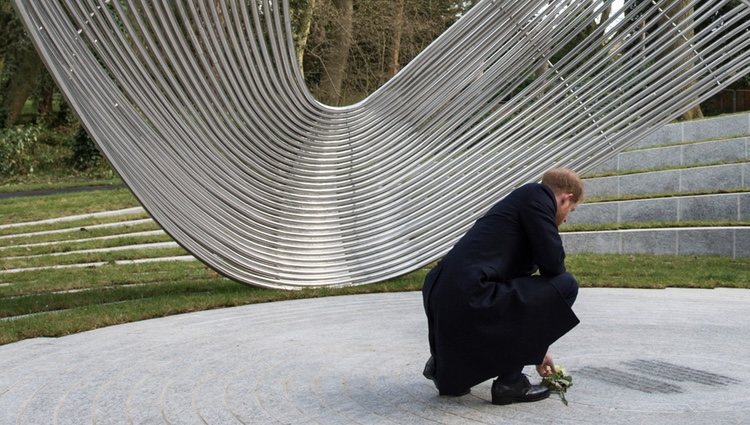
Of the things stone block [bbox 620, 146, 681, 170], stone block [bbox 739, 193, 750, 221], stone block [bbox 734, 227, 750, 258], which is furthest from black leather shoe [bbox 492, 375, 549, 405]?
stone block [bbox 620, 146, 681, 170]

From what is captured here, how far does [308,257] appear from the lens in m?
9.48

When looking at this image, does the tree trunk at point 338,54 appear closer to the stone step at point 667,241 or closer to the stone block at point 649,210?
the stone block at point 649,210

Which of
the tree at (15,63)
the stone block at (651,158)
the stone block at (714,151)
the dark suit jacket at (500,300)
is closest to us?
the dark suit jacket at (500,300)

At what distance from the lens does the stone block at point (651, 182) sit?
559 inches

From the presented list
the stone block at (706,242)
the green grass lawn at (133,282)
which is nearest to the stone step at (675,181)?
the stone block at (706,242)

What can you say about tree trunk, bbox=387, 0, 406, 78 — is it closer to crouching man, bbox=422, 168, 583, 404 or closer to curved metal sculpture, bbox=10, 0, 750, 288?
curved metal sculpture, bbox=10, 0, 750, 288

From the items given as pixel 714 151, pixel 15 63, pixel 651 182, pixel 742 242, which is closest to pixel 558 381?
pixel 742 242

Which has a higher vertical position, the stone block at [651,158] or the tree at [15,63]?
the tree at [15,63]

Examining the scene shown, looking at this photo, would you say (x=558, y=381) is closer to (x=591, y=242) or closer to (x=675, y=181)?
(x=591, y=242)

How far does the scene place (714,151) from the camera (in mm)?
14508

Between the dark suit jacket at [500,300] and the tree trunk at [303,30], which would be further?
the tree trunk at [303,30]

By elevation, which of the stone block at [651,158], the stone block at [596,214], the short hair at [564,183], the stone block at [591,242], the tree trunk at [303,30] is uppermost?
the tree trunk at [303,30]

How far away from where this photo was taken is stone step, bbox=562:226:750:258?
12.3 m

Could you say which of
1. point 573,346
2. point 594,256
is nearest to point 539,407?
point 573,346
